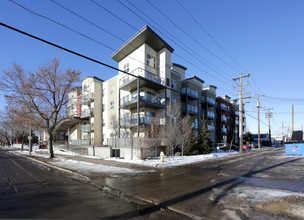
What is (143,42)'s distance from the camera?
24312 mm

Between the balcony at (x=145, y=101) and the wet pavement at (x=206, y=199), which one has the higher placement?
the balcony at (x=145, y=101)

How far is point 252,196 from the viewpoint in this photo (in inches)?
234

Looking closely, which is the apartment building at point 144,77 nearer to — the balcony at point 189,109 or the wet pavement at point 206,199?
the balcony at point 189,109

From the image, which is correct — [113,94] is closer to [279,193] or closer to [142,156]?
[142,156]

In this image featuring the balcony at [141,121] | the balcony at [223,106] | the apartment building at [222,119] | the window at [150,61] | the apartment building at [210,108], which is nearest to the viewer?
the balcony at [141,121]

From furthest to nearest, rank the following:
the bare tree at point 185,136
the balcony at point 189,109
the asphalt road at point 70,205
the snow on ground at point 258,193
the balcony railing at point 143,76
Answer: the balcony at point 189,109 → the balcony railing at point 143,76 → the bare tree at point 185,136 → the snow on ground at point 258,193 → the asphalt road at point 70,205

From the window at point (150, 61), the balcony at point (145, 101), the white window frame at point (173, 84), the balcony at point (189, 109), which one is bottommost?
the balcony at point (189, 109)

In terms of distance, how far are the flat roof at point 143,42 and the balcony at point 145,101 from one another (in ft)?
23.4

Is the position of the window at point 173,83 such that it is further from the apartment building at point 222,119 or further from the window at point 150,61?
the apartment building at point 222,119

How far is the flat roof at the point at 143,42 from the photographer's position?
74.9 feet

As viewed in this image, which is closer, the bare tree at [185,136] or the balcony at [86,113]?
the bare tree at [185,136]

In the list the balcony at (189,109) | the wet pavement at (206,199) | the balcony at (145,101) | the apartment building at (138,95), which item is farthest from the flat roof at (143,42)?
the wet pavement at (206,199)

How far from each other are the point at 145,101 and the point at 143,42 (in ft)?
28.4

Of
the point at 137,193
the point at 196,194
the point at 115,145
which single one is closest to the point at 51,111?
the point at 115,145
